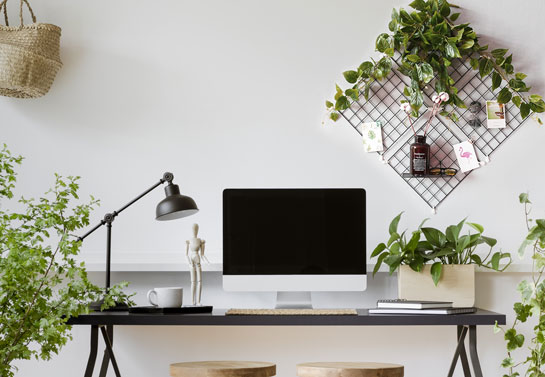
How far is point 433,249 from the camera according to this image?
295 cm

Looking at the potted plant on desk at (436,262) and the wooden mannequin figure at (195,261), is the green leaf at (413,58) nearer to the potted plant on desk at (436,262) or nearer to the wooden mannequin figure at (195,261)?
the potted plant on desk at (436,262)

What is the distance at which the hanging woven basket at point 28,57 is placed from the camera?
2926mm

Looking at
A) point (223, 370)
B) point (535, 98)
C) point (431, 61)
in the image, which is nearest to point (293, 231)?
point (223, 370)

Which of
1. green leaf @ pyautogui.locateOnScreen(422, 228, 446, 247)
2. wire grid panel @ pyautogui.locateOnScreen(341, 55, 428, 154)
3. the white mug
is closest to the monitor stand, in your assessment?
the white mug

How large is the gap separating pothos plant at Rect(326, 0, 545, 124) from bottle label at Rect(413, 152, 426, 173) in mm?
182

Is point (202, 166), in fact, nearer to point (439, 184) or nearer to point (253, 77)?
point (253, 77)

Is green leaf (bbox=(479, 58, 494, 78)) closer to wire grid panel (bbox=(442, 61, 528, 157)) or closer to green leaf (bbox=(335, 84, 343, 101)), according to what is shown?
wire grid panel (bbox=(442, 61, 528, 157))

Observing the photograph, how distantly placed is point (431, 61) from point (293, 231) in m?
0.97

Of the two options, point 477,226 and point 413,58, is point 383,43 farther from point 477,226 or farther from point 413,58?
point 477,226

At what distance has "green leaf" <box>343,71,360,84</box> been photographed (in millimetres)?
3172

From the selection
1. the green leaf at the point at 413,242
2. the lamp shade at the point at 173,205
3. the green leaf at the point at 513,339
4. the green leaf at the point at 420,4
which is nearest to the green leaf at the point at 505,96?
the green leaf at the point at 420,4

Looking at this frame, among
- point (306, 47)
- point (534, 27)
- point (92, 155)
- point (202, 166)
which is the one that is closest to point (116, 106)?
point (92, 155)

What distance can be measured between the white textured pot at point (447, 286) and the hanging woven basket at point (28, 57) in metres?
1.72

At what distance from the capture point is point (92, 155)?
3.22 metres
